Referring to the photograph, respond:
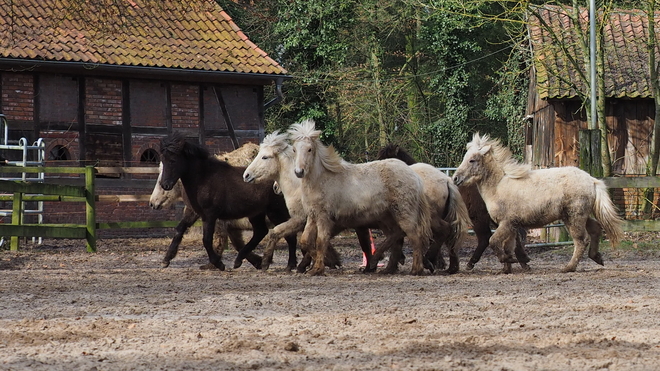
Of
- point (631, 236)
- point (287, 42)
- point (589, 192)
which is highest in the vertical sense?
point (287, 42)

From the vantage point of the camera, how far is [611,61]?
92.5 feet

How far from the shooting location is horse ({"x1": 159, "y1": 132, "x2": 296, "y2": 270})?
13.7 metres

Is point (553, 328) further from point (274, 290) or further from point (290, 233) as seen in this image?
point (290, 233)

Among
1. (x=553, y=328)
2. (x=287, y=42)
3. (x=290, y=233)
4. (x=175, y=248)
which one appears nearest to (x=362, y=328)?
(x=553, y=328)

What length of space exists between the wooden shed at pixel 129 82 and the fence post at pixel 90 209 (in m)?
5.55

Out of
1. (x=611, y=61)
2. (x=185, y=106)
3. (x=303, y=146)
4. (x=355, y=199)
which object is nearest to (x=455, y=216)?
(x=355, y=199)

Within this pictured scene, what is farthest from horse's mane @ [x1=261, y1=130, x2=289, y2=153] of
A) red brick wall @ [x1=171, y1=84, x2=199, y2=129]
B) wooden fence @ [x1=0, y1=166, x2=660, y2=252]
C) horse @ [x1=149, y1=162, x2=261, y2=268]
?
red brick wall @ [x1=171, y1=84, x2=199, y2=129]

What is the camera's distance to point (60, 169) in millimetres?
17719

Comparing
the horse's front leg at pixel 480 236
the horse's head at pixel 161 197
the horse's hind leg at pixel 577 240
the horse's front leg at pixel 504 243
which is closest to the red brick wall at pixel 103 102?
the horse's head at pixel 161 197

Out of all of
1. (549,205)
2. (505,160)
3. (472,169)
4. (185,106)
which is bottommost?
(549,205)

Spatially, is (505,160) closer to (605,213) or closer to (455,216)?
(455,216)

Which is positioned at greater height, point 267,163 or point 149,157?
point 267,163

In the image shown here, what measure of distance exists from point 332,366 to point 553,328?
2.15 meters

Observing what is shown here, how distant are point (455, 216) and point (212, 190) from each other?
3.37 meters
